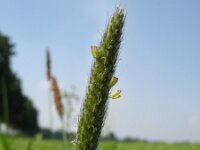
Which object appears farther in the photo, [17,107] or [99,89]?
[17,107]

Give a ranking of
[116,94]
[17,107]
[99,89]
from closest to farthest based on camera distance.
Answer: [99,89] < [116,94] < [17,107]

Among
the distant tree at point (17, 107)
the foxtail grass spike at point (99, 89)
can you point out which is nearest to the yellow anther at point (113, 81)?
the foxtail grass spike at point (99, 89)

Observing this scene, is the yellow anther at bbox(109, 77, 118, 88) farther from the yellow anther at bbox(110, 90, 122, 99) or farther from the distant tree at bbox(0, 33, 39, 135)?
the distant tree at bbox(0, 33, 39, 135)

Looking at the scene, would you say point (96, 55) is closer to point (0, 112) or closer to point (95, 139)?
point (95, 139)

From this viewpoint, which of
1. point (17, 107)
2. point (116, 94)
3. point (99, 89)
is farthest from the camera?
point (17, 107)

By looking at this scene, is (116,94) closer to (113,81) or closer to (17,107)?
(113,81)

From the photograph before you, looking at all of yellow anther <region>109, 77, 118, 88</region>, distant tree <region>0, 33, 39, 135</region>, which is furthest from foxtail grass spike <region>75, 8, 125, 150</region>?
distant tree <region>0, 33, 39, 135</region>

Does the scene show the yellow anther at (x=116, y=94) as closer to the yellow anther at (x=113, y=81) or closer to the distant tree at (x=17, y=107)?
the yellow anther at (x=113, y=81)

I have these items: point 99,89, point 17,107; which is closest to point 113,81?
point 99,89
